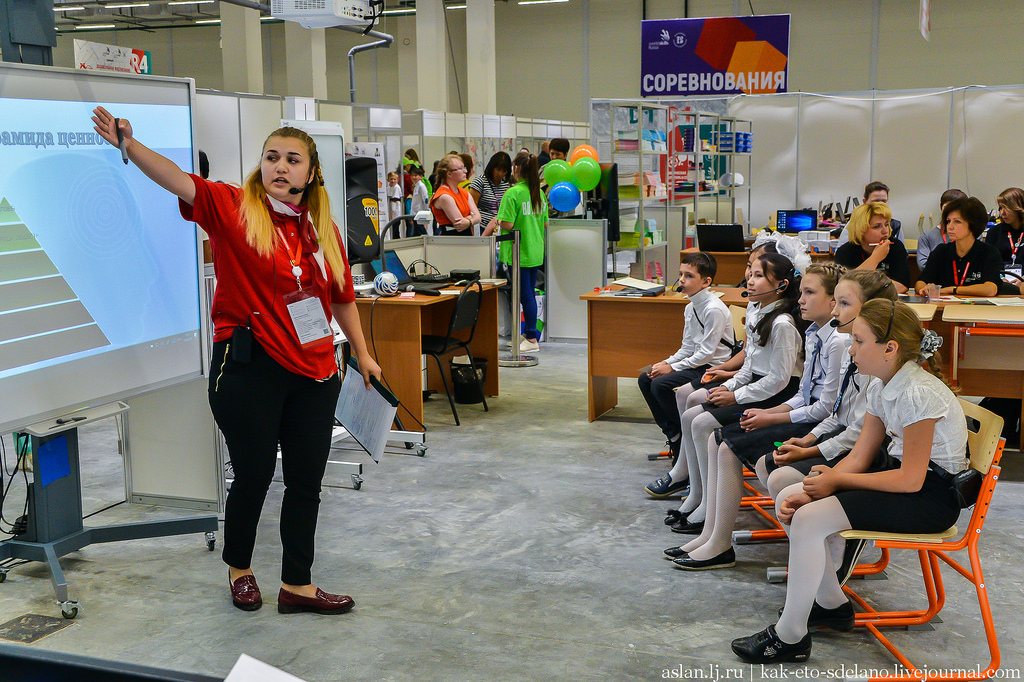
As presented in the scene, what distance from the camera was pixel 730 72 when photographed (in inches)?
440

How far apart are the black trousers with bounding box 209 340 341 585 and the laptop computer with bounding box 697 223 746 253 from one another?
6.13m

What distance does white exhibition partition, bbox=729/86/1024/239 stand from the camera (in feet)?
32.0

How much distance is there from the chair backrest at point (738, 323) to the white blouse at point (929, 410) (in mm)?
1814

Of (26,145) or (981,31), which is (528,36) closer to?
(981,31)

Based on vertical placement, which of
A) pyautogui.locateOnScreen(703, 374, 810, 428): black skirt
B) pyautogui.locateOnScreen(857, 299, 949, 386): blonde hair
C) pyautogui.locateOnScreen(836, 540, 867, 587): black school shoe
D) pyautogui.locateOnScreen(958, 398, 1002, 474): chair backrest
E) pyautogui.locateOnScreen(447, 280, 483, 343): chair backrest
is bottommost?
pyautogui.locateOnScreen(836, 540, 867, 587): black school shoe

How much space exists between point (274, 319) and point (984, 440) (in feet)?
6.79

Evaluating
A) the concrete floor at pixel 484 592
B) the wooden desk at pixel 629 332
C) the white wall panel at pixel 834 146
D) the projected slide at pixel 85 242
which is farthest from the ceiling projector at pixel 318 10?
the white wall panel at pixel 834 146

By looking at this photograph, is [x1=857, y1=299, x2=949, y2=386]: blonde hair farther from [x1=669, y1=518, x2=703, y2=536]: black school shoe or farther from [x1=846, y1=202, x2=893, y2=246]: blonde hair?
[x1=846, y1=202, x2=893, y2=246]: blonde hair

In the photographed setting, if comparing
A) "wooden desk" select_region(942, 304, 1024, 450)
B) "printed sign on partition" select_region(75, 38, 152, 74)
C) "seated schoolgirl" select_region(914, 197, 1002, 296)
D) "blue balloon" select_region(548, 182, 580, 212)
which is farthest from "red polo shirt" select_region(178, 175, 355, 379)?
"blue balloon" select_region(548, 182, 580, 212)

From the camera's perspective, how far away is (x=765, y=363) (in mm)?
3822

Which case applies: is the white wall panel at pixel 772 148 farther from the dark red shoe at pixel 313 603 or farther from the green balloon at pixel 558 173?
the dark red shoe at pixel 313 603

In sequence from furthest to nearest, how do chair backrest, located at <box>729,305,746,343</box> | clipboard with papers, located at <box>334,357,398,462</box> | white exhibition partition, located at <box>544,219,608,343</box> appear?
white exhibition partition, located at <box>544,219,608,343</box> → chair backrest, located at <box>729,305,746,343</box> → clipboard with papers, located at <box>334,357,398,462</box>

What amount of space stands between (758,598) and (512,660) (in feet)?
3.09

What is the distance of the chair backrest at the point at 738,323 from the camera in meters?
4.53
